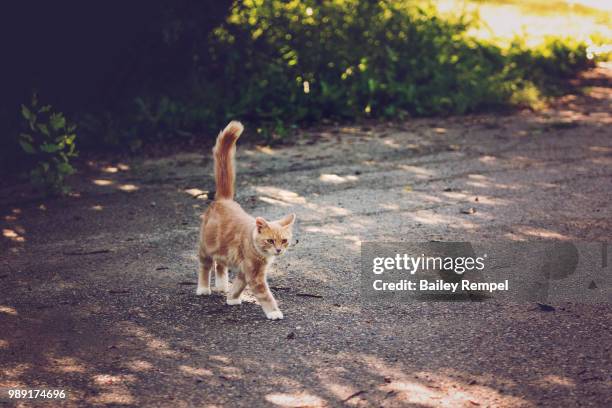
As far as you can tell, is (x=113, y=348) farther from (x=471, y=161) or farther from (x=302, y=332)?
(x=471, y=161)

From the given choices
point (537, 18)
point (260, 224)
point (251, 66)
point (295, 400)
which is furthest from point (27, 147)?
point (537, 18)

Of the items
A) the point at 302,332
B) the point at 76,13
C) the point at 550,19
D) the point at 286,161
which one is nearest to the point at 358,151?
the point at 286,161

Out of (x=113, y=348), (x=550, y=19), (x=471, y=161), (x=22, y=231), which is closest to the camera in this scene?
(x=113, y=348)

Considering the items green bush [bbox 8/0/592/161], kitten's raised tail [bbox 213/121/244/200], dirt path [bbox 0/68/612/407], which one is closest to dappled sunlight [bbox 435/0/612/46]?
green bush [bbox 8/0/592/161]

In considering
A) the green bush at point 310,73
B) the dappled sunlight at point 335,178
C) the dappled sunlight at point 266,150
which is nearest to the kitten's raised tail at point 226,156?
the dappled sunlight at point 335,178

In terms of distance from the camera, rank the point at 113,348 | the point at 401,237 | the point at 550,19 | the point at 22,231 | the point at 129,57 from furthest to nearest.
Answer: the point at 550,19, the point at 129,57, the point at 22,231, the point at 401,237, the point at 113,348

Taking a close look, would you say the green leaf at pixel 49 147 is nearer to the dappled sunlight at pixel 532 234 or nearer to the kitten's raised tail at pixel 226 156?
the kitten's raised tail at pixel 226 156

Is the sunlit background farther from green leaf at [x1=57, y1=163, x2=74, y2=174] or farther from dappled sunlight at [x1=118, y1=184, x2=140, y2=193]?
green leaf at [x1=57, y1=163, x2=74, y2=174]

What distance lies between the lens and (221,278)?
5492 mm

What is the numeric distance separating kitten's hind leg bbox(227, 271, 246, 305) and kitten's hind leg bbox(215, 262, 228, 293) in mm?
250

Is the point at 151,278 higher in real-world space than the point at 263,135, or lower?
lower

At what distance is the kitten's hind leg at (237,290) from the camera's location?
5.11 metres

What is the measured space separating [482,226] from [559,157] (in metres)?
2.48

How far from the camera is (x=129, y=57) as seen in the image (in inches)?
376
